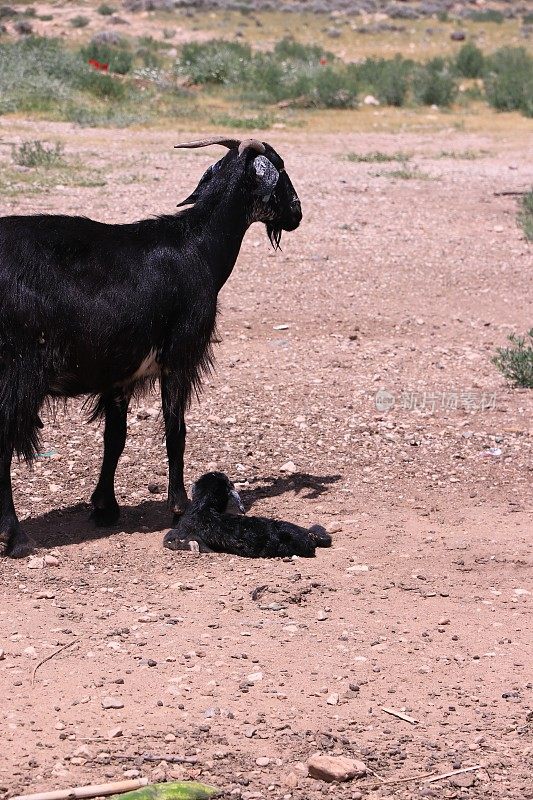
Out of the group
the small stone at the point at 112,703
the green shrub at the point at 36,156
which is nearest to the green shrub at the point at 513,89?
the green shrub at the point at 36,156

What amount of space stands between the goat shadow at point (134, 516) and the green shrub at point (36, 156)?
9226 mm

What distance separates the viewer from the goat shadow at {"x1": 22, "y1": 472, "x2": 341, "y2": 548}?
6336 mm

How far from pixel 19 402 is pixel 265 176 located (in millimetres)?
1897

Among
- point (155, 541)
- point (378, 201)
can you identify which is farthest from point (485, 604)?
point (378, 201)

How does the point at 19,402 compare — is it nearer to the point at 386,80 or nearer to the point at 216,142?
the point at 216,142

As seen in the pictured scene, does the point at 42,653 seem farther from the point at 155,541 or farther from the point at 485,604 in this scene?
the point at 485,604

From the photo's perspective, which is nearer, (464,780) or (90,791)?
(90,791)

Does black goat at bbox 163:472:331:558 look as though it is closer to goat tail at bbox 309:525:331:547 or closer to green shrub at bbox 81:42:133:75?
goat tail at bbox 309:525:331:547

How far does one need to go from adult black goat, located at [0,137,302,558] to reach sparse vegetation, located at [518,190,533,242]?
Answer: 6.70 m

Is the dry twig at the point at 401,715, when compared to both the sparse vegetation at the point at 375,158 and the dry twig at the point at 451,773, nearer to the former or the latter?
the dry twig at the point at 451,773

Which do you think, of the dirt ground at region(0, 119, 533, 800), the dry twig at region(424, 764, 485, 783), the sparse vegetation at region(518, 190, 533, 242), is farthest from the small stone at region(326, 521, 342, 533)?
the sparse vegetation at region(518, 190, 533, 242)

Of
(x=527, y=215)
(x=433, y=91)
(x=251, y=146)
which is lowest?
(x=527, y=215)

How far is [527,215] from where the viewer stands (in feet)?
44.9

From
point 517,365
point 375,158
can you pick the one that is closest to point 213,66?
point 375,158
